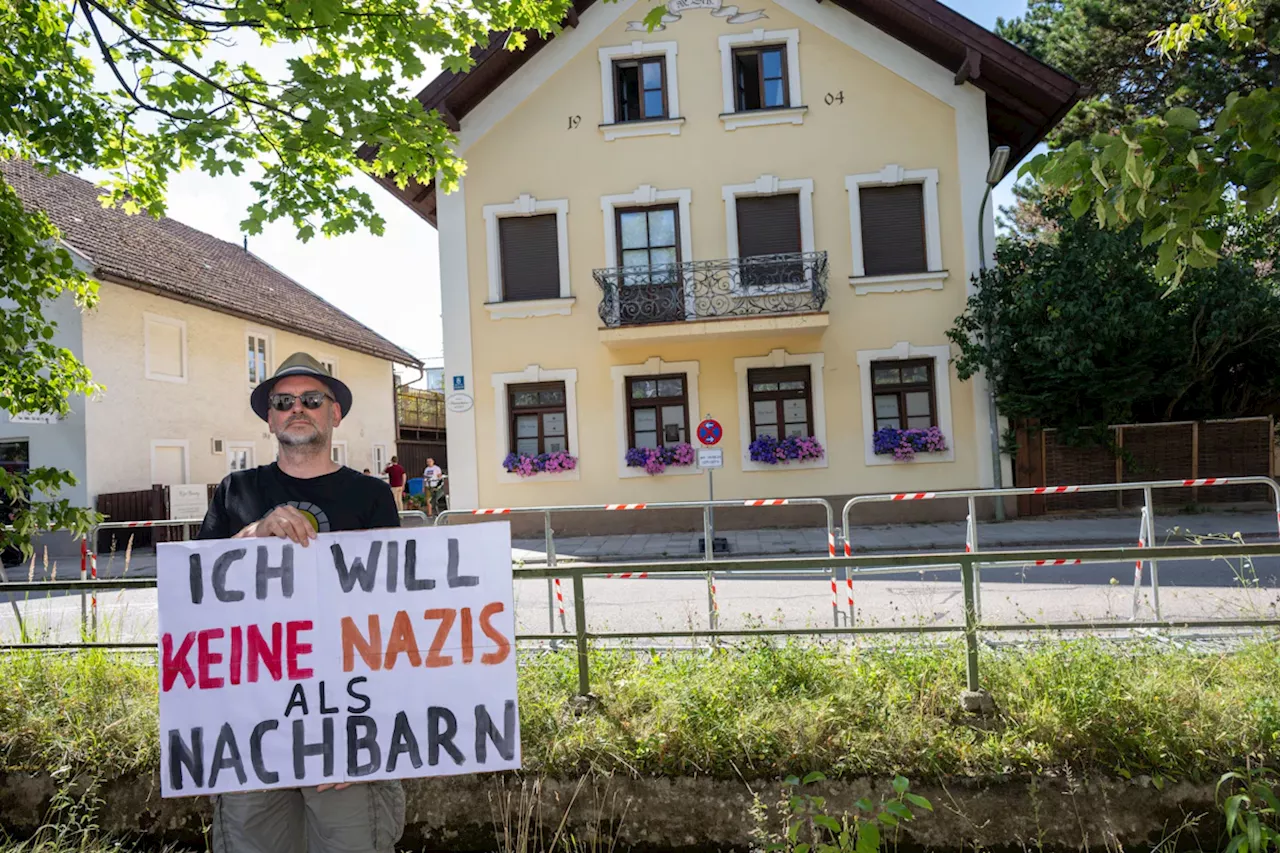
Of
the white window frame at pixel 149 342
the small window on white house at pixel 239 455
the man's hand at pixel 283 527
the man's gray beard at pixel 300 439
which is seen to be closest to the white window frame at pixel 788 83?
the white window frame at pixel 149 342

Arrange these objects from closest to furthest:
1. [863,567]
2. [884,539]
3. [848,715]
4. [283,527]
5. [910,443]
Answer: [283,527] → [848,715] → [863,567] → [884,539] → [910,443]

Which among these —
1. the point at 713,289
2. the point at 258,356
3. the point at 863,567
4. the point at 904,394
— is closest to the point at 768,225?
the point at 713,289

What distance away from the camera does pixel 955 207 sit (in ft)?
54.7

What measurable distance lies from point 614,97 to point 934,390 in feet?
28.5

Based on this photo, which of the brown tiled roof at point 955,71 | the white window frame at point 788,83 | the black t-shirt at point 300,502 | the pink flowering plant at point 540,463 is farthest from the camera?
the white window frame at point 788,83

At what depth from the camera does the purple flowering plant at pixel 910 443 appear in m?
16.3

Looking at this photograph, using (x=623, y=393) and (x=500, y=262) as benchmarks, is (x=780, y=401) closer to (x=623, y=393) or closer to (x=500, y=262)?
(x=623, y=393)

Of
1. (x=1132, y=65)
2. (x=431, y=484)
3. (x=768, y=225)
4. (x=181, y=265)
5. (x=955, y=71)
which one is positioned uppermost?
(x=1132, y=65)

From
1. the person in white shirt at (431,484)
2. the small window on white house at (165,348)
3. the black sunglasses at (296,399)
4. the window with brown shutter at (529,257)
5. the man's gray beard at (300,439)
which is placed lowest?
the person in white shirt at (431,484)

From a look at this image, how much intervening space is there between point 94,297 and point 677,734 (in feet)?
14.3

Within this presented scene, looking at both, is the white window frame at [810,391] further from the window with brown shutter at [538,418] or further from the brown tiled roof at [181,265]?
the brown tiled roof at [181,265]

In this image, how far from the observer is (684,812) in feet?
12.2

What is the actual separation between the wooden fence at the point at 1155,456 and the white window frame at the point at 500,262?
9.41m

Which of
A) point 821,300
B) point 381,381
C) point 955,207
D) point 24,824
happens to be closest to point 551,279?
Result: point 821,300
